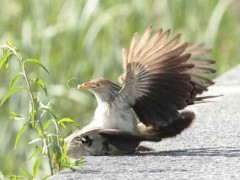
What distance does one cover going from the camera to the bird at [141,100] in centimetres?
381

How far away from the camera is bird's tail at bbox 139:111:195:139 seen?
3.98m

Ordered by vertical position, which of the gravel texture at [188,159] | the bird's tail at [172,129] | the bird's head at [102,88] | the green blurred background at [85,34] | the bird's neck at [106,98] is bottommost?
the gravel texture at [188,159]

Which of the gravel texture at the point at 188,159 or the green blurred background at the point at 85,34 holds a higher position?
the green blurred background at the point at 85,34

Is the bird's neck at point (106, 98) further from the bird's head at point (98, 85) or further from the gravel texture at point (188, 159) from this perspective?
the gravel texture at point (188, 159)

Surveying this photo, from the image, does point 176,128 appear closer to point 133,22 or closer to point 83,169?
point 83,169

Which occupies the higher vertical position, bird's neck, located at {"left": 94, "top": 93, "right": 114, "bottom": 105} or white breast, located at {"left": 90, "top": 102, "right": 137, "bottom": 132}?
bird's neck, located at {"left": 94, "top": 93, "right": 114, "bottom": 105}

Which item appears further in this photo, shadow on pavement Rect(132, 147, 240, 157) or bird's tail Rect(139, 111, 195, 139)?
bird's tail Rect(139, 111, 195, 139)

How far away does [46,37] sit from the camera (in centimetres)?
808

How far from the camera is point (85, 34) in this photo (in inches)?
321

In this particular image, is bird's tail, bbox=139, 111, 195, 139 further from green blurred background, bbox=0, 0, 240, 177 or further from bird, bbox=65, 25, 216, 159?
green blurred background, bbox=0, 0, 240, 177

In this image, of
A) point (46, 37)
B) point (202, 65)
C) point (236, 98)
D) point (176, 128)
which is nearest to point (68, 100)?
point (46, 37)

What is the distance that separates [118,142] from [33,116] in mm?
425

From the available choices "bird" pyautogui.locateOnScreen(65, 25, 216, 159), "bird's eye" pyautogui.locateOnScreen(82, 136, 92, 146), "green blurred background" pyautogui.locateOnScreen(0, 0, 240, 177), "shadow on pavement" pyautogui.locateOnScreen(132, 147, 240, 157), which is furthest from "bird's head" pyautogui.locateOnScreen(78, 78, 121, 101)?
"green blurred background" pyautogui.locateOnScreen(0, 0, 240, 177)

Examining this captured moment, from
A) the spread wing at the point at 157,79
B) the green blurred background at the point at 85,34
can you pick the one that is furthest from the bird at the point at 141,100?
the green blurred background at the point at 85,34
